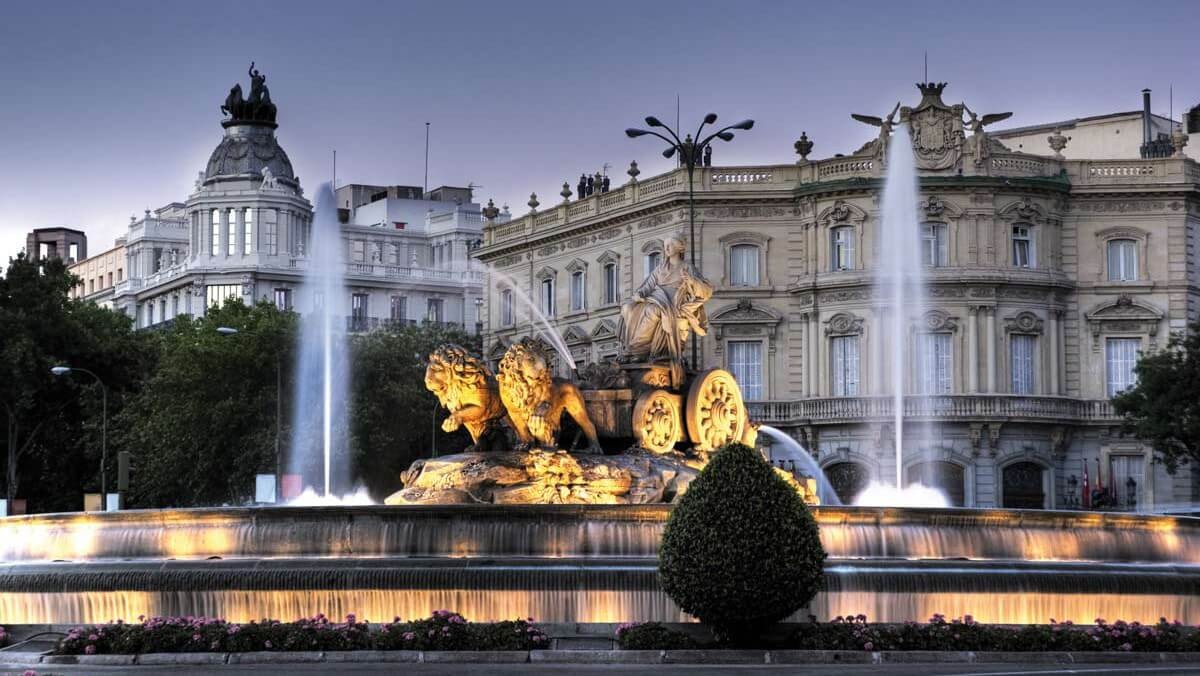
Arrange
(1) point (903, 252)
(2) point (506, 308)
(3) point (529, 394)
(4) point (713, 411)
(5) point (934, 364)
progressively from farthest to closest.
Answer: (2) point (506, 308) < (5) point (934, 364) < (1) point (903, 252) < (4) point (713, 411) < (3) point (529, 394)

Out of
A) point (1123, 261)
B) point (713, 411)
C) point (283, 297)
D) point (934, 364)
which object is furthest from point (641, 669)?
point (283, 297)

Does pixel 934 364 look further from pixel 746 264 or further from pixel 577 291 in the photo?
pixel 577 291

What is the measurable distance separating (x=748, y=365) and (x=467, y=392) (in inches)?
1861

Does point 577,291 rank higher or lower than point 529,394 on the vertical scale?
higher

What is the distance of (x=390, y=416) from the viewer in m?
67.5

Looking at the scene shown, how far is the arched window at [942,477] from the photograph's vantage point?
2726 inches

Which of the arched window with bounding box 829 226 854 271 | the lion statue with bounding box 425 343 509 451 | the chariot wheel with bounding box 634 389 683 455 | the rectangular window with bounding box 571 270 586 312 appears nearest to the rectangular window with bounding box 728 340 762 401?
the arched window with bounding box 829 226 854 271

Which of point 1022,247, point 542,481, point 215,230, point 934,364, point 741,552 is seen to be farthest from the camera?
point 215,230

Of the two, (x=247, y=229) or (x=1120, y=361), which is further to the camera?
(x=247, y=229)

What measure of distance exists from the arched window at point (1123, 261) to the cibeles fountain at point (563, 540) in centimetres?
4614

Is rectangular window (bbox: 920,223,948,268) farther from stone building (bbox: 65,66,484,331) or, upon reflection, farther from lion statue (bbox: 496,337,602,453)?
lion statue (bbox: 496,337,602,453)

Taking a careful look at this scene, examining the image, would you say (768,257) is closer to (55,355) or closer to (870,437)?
(870,437)

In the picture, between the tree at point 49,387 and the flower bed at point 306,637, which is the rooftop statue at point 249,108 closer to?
the tree at point 49,387

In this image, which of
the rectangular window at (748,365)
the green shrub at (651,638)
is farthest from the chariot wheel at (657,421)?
the rectangular window at (748,365)
